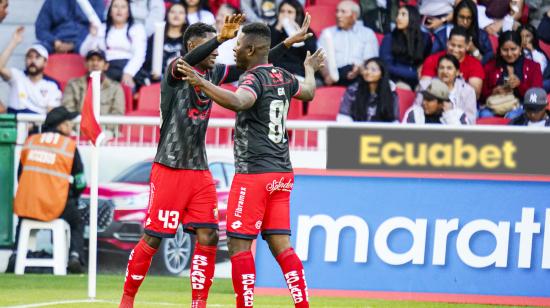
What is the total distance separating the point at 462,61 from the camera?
15.9 metres

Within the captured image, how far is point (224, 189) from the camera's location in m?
14.1

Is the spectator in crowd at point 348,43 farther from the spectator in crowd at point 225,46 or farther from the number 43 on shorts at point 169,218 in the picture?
the number 43 on shorts at point 169,218

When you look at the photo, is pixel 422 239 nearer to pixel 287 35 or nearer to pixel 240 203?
pixel 240 203

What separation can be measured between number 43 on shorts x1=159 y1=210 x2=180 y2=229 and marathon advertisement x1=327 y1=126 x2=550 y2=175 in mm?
3427

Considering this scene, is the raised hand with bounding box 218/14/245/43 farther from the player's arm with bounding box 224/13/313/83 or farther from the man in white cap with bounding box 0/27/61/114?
the man in white cap with bounding box 0/27/61/114

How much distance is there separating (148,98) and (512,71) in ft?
14.9

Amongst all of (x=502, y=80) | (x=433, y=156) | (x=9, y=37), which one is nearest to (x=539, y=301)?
(x=433, y=156)

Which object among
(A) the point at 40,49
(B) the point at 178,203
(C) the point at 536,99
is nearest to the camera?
(B) the point at 178,203

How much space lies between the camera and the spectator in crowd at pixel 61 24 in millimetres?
16781

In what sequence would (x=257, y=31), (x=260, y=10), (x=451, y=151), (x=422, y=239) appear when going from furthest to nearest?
(x=260, y=10) < (x=451, y=151) < (x=422, y=239) < (x=257, y=31)

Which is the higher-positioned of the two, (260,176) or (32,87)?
(32,87)

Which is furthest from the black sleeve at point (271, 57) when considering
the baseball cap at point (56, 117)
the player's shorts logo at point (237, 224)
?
the baseball cap at point (56, 117)

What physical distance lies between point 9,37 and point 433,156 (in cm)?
740

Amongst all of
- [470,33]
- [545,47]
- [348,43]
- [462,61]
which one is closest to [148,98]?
[348,43]
